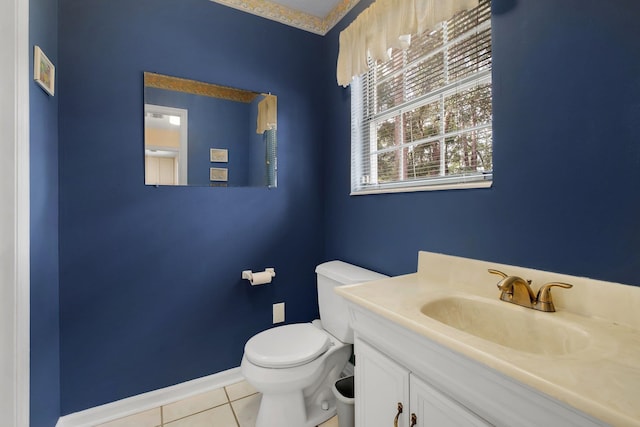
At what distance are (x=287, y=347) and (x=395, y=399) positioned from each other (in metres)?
0.66

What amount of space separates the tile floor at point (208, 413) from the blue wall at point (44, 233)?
40 centimetres

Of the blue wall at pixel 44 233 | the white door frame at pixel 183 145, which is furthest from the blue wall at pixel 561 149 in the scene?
the blue wall at pixel 44 233

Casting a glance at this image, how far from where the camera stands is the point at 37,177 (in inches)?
46.7

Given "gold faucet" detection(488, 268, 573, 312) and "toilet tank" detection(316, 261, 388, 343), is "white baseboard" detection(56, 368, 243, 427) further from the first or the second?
"gold faucet" detection(488, 268, 573, 312)

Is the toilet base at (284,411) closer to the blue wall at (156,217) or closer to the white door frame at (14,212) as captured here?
the blue wall at (156,217)

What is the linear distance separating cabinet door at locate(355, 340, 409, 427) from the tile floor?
23.4 inches

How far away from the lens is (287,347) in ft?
4.68

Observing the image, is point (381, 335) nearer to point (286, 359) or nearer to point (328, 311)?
point (286, 359)

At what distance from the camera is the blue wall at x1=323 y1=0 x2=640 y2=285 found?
0.81 meters

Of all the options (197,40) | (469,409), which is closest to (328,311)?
(469,409)

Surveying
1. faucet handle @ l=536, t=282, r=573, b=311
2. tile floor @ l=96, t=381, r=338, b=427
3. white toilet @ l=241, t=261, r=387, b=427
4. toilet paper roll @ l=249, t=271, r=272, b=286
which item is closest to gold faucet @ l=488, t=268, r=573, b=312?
faucet handle @ l=536, t=282, r=573, b=311

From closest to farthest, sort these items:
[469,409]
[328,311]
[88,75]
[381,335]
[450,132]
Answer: [469,409] < [381,335] < [450,132] < [88,75] < [328,311]

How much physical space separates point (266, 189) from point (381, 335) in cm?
128

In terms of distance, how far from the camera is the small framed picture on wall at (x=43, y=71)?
1140 millimetres
